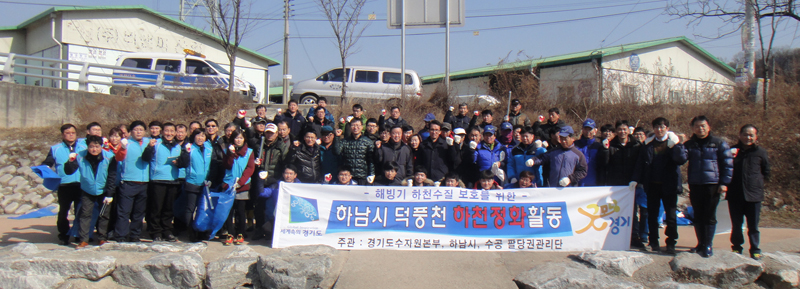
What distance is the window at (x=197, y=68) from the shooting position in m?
14.3

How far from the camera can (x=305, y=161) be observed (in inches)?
249

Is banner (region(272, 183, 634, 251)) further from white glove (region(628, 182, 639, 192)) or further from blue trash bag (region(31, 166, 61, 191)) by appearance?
blue trash bag (region(31, 166, 61, 191))

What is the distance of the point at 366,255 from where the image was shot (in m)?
5.58

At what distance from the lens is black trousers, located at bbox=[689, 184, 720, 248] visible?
203 inches

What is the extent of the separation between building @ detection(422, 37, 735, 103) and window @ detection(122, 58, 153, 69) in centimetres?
842

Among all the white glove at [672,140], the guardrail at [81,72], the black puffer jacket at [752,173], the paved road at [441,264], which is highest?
the guardrail at [81,72]

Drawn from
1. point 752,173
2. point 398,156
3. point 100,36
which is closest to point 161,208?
point 398,156

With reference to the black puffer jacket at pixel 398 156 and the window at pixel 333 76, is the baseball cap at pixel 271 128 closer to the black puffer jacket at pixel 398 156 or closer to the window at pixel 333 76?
the black puffer jacket at pixel 398 156

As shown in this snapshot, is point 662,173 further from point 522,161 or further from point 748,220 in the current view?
point 522,161

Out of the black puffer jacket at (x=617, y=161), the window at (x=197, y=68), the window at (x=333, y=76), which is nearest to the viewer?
the black puffer jacket at (x=617, y=161)

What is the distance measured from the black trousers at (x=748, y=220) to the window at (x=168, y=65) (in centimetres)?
1377

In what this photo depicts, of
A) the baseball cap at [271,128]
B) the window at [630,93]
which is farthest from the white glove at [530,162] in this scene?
the window at [630,93]

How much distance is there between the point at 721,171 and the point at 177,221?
21.2ft

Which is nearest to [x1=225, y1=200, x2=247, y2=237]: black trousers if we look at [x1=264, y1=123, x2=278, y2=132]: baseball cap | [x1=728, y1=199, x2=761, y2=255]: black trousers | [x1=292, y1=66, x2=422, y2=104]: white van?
[x1=264, y1=123, x2=278, y2=132]: baseball cap
